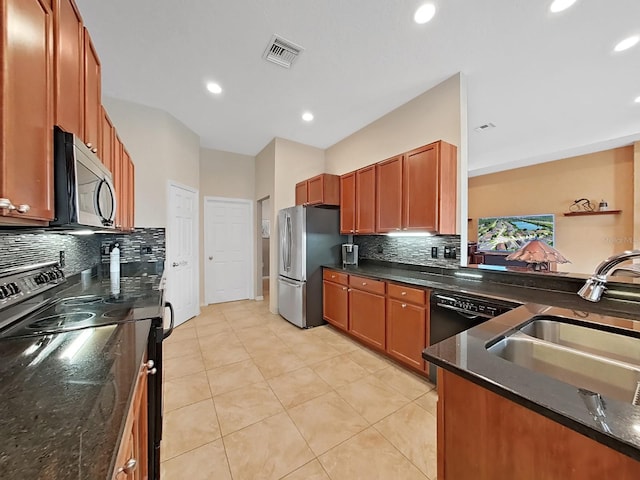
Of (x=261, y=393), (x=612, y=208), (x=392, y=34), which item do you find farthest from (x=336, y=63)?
(x=612, y=208)

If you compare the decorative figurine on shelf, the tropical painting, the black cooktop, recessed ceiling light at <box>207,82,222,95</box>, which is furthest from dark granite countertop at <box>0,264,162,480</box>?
the decorative figurine on shelf

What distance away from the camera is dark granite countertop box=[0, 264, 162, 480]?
0.46m

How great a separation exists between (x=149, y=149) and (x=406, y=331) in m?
3.84

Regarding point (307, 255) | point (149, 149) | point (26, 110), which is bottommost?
point (307, 255)

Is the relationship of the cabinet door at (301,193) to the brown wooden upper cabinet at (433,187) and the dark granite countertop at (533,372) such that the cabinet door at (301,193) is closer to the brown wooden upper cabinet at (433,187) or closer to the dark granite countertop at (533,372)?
the brown wooden upper cabinet at (433,187)

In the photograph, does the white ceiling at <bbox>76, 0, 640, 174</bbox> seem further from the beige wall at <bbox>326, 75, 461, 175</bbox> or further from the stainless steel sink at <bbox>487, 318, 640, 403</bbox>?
the stainless steel sink at <bbox>487, 318, 640, 403</bbox>

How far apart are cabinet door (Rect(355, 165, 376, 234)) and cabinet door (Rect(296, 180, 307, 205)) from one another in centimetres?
95

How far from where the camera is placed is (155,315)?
1.35 meters

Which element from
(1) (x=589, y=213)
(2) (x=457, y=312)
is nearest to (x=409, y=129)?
(2) (x=457, y=312)

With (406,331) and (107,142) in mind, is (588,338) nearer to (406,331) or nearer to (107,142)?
(406,331)

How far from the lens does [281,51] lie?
226 cm

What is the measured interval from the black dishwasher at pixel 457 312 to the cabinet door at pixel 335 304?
3.94 feet

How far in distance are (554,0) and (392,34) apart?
1.09 m

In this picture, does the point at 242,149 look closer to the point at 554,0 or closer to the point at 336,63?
the point at 336,63
